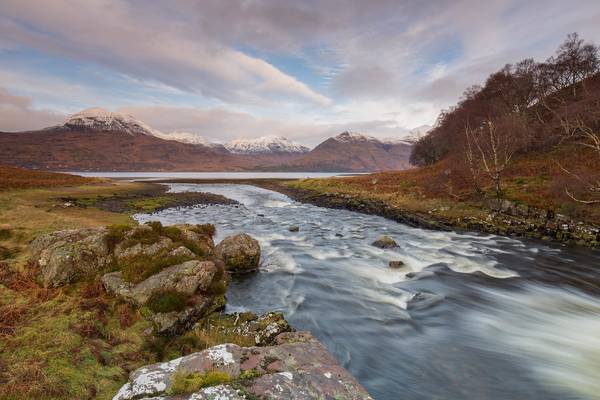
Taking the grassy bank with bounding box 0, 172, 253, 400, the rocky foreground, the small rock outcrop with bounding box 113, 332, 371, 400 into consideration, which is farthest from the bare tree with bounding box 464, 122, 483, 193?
the small rock outcrop with bounding box 113, 332, 371, 400

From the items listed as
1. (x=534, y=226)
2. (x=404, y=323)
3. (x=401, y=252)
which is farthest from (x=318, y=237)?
(x=534, y=226)

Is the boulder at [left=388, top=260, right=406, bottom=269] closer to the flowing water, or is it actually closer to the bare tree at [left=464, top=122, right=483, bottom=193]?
the flowing water

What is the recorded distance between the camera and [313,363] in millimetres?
6121

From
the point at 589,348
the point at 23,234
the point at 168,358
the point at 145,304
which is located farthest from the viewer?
the point at 23,234

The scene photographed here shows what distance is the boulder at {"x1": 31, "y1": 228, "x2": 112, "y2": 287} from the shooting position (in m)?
10.9

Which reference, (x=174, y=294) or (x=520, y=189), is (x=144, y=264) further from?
(x=520, y=189)

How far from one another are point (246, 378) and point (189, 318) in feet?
18.5

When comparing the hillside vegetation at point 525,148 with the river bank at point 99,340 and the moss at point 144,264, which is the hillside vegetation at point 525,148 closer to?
the river bank at point 99,340

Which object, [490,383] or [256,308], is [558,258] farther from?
[256,308]

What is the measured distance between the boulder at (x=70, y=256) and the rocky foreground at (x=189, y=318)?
0.03 meters

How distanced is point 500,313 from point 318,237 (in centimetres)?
1603

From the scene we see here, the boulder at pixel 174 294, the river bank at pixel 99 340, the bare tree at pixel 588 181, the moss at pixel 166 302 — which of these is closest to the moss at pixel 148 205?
the river bank at pixel 99 340

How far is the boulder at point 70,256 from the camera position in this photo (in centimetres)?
1088

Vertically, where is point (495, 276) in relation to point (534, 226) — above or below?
below
